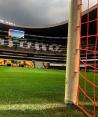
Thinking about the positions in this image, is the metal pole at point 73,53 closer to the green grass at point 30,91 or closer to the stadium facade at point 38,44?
the green grass at point 30,91

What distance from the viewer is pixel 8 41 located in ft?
260

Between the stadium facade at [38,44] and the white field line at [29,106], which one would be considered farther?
the stadium facade at [38,44]

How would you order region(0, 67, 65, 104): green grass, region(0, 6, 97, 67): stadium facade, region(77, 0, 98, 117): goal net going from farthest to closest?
1. region(0, 6, 97, 67): stadium facade
2. region(0, 67, 65, 104): green grass
3. region(77, 0, 98, 117): goal net

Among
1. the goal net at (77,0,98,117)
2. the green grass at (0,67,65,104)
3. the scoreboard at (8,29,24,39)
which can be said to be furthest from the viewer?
the scoreboard at (8,29,24,39)

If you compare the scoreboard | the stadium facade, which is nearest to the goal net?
the stadium facade

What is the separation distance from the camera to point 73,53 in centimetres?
532

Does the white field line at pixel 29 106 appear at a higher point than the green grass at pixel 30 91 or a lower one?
higher

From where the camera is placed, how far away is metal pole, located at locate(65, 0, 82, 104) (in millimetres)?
5262

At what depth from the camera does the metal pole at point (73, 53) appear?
5.26 meters

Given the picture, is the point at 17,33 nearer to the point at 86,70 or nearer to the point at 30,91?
the point at 30,91

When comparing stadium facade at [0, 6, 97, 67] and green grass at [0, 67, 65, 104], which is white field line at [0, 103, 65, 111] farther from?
stadium facade at [0, 6, 97, 67]

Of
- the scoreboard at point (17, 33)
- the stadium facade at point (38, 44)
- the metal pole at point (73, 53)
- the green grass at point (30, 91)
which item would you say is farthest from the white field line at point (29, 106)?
the scoreboard at point (17, 33)

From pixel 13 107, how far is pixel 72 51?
42.7 inches

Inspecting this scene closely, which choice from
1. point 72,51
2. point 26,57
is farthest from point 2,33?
point 72,51
